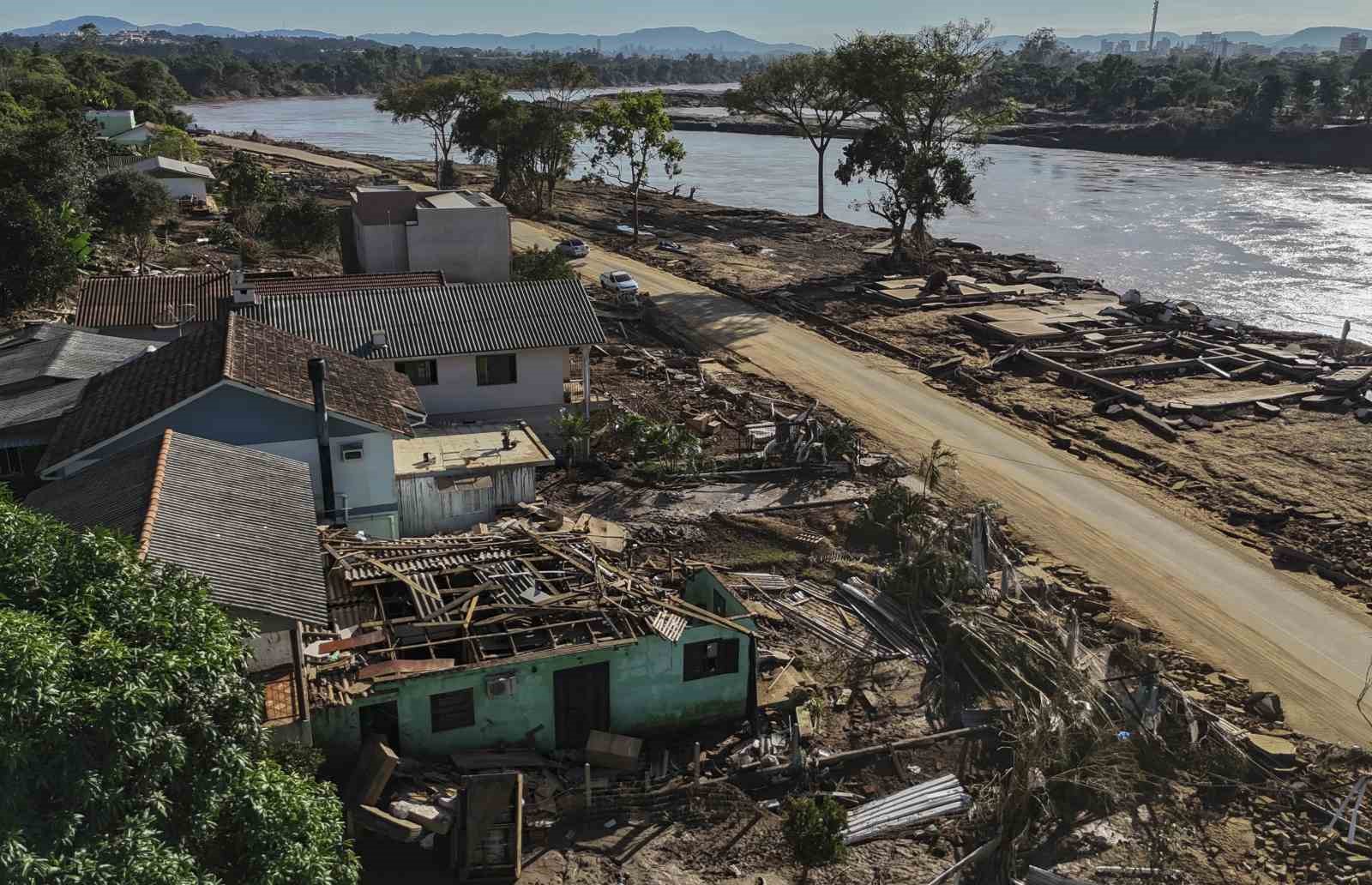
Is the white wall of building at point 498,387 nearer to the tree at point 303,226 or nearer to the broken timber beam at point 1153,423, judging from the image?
the broken timber beam at point 1153,423

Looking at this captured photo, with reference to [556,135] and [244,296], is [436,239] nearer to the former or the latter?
[244,296]

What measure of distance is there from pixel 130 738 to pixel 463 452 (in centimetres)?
1577

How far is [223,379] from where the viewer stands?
19312 mm

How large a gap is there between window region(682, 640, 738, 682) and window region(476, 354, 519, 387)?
13.2m

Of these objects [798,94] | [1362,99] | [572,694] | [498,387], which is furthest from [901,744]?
[1362,99]

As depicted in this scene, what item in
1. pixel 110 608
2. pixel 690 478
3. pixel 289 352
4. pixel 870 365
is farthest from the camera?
pixel 870 365

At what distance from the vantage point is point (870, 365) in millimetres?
39312

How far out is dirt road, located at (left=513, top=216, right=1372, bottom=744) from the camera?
20406 millimetres

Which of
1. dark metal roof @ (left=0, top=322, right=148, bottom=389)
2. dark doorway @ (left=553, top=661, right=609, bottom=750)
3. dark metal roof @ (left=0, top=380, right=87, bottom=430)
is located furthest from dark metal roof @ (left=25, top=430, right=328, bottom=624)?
dark metal roof @ (left=0, top=322, right=148, bottom=389)

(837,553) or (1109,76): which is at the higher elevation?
(1109,76)

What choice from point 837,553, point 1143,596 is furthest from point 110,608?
point 1143,596

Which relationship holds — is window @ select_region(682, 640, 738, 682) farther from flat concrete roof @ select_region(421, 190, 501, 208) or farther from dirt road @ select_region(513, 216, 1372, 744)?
flat concrete roof @ select_region(421, 190, 501, 208)

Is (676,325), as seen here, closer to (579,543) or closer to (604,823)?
(579,543)

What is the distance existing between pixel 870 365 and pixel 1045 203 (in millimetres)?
56711
